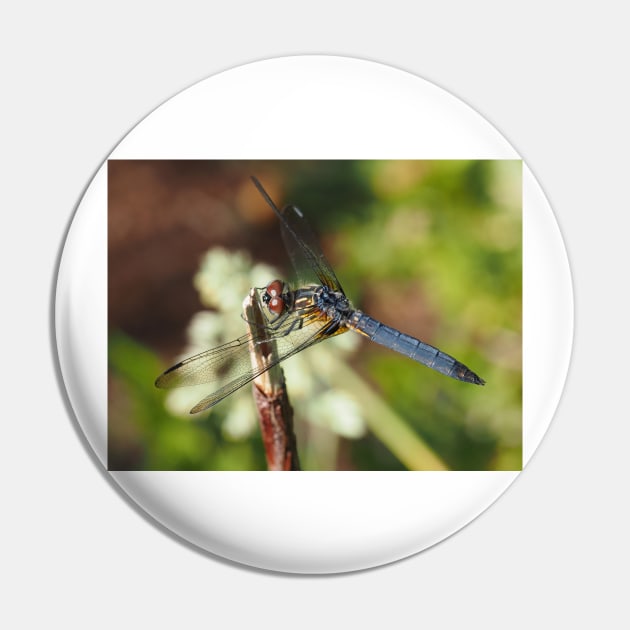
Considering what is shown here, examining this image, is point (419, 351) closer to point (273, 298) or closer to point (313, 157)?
point (273, 298)

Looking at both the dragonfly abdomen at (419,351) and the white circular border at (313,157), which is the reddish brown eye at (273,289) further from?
the white circular border at (313,157)

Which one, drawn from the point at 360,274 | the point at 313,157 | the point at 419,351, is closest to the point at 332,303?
the point at 360,274

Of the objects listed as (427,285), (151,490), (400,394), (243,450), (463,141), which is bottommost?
(151,490)

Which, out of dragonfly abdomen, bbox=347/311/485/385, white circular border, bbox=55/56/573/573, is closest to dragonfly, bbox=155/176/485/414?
dragonfly abdomen, bbox=347/311/485/385

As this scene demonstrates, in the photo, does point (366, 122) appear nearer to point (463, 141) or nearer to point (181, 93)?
point (463, 141)

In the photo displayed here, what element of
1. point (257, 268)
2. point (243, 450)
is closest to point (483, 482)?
point (243, 450)

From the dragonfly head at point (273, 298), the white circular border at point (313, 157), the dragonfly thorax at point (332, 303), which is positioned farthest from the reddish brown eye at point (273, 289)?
the white circular border at point (313, 157)
